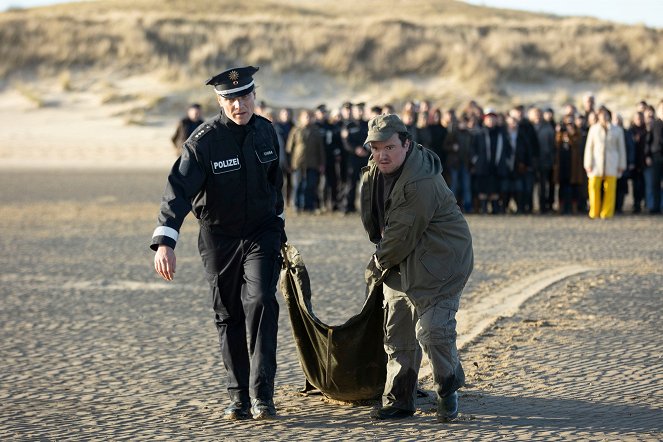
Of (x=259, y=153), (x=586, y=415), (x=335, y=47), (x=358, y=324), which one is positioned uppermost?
(x=335, y=47)

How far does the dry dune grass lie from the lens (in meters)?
52.6

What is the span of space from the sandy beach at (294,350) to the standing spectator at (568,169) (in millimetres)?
4104

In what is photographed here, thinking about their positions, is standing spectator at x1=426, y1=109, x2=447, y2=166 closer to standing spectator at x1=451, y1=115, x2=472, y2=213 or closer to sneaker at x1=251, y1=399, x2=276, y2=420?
standing spectator at x1=451, y1=115, x2=472, y2=213

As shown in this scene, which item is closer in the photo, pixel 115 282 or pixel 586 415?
pixel 586 415

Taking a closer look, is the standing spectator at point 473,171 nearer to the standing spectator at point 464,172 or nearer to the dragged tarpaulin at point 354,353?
the standing spectator at point 464,172

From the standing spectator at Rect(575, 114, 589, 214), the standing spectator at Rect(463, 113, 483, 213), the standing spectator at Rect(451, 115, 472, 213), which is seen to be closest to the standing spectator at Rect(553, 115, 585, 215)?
the standing spectator at Rect(575, 114, 589, 214)

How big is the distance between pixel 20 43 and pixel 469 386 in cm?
4941

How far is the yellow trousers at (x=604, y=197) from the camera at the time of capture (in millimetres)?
21594

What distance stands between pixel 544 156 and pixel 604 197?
1.41 metres

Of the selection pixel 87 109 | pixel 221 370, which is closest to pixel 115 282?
pixel 221 370

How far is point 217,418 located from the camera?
24.4 ft

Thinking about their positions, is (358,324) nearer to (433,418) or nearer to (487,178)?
(433,418)

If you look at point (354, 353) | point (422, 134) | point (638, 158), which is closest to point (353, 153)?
point (422, 134)

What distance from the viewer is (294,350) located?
964 centimetres
